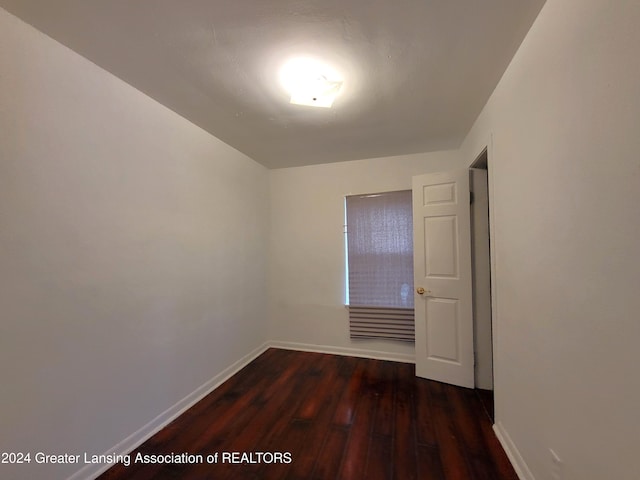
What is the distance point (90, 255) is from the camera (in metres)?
1.55

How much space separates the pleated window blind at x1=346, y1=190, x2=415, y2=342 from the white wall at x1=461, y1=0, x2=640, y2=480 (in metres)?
1.43

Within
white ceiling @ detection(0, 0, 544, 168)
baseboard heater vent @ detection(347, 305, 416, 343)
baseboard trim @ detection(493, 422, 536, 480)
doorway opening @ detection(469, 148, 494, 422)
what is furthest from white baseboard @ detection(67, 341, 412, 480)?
white ceiling @ detection(0, 0, 544, 168)

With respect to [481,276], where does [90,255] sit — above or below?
above

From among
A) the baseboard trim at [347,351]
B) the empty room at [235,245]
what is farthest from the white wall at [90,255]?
the baseboard trim at [347,351]

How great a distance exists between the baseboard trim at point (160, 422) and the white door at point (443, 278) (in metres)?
1.96

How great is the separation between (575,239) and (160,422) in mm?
2709

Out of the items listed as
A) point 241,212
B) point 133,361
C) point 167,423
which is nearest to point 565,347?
point 133,361

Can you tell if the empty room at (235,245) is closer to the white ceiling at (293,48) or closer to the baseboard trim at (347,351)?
the white ceiling at (293,48)

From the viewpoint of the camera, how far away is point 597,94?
88 centimetres

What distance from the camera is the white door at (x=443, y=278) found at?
98.8 inches

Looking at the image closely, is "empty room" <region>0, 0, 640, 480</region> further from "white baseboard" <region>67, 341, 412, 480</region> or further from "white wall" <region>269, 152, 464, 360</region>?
"white wall" <region>269, 152, 464, 360</region>

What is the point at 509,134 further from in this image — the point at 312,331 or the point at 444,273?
the point at 312,331

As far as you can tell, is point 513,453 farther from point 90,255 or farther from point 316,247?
point 90,255

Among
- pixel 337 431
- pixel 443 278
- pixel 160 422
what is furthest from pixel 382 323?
pixel 160 422
